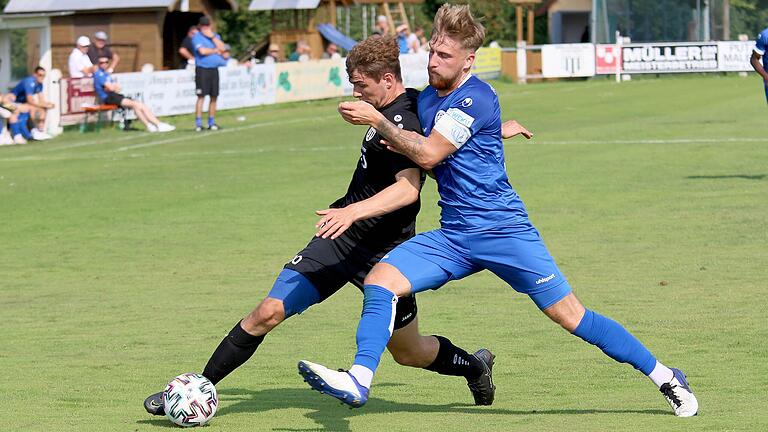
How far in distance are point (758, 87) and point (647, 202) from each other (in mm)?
27244

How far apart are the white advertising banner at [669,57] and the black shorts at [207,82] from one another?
26950mm

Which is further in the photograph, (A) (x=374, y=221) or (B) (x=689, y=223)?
(B) (x=689, y=223)

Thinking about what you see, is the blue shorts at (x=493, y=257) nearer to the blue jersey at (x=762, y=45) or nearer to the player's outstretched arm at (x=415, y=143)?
the player's outstretched arm at (x=415, y=143)

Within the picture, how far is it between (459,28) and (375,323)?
57.3 inches

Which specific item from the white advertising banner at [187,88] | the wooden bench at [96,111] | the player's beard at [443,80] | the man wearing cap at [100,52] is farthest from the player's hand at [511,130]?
the white advertising banner at [187,88]

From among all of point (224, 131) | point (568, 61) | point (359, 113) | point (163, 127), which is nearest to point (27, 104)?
point (163, 127)

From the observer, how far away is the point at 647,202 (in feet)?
59.1

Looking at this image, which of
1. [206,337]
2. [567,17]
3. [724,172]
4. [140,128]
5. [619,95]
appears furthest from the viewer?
[567,17]

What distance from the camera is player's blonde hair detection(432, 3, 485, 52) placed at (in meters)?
6.86

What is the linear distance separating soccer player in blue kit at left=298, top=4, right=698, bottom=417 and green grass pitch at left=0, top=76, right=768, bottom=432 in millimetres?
588

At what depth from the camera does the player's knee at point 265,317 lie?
7.28m

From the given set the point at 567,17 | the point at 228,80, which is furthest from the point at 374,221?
the point at 567,17

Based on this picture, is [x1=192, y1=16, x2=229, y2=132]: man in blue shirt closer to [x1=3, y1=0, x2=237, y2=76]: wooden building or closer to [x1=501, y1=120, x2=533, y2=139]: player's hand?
[x1=3, y1=0, x2=237, y2=76]: wooden building

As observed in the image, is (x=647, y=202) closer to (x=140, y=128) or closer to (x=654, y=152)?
(x=654, y=152)
